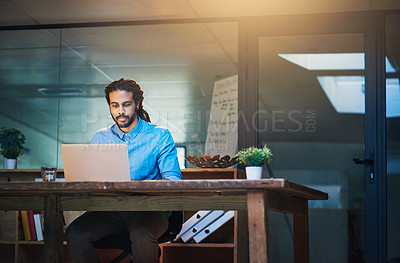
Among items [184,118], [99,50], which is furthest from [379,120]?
[99,50]

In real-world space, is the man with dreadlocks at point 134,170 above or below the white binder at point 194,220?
above

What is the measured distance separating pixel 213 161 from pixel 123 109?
41.1 inches

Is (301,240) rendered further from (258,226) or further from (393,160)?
(393,160)

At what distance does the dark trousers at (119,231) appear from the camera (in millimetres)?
2699

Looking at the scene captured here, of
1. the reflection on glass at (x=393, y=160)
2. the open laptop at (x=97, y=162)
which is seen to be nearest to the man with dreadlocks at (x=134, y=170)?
the open laptop at (x=97, y=162)

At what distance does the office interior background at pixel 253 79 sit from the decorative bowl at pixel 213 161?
0.36 meters

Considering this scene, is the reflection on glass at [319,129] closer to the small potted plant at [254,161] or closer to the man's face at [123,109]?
the man's face at [123,109]

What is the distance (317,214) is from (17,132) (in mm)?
2301

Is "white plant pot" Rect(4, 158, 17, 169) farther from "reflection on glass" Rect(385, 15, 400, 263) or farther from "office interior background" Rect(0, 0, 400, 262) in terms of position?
"reflection on glass" Rect(385, 15, 400, 263)

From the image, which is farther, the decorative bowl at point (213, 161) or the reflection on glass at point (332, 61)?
the reflection on glass at point (332, 61)

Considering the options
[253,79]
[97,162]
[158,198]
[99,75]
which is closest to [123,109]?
[97,162]

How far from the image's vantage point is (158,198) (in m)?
2.40

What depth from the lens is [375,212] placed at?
410 cm

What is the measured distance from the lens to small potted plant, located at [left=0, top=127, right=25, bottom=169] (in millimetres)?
4539
